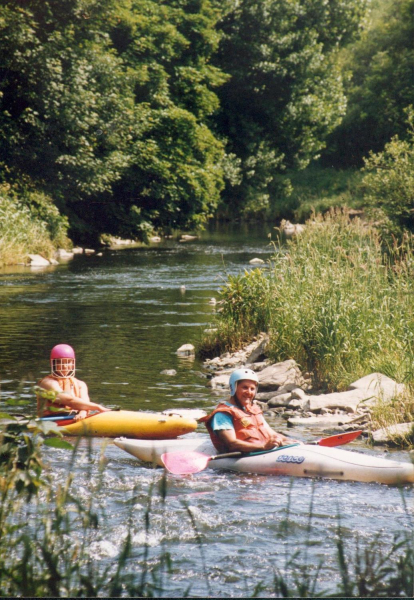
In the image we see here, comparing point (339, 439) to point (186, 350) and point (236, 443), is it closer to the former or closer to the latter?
point (236, 443)

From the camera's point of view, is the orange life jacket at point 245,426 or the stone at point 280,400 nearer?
the orange life jacket at point 245,426

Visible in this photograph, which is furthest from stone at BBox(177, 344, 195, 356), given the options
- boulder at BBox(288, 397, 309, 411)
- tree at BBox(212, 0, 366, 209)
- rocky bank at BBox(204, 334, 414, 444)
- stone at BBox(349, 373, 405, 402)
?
tree at BBox(212, 0, 366, 209)

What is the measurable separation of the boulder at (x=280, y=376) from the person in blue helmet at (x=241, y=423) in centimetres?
257

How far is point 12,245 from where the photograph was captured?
2348 centimetres

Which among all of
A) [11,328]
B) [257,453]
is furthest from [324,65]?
[257,453]

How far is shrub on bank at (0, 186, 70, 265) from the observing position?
23.3 metres

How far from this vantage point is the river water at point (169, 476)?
4.91 meters

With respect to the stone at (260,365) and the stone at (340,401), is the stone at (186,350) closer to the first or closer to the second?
the stone at (260,365)

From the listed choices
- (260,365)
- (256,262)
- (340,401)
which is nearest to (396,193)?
(260,365)

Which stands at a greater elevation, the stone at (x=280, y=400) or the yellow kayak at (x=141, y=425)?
the yellow kayak at (x=141, y=425)

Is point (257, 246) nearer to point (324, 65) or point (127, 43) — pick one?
point (127, 43)

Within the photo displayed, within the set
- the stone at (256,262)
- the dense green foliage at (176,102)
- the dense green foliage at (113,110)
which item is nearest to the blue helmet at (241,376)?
the stone at (256,262)

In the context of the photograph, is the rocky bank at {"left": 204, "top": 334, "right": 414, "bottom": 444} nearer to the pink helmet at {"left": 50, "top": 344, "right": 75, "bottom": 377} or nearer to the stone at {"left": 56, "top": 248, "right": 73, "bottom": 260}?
the pink helmet at {"left": 50, "top": 344, "right": 75, "bottom": 377}

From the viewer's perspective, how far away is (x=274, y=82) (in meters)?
37.6
